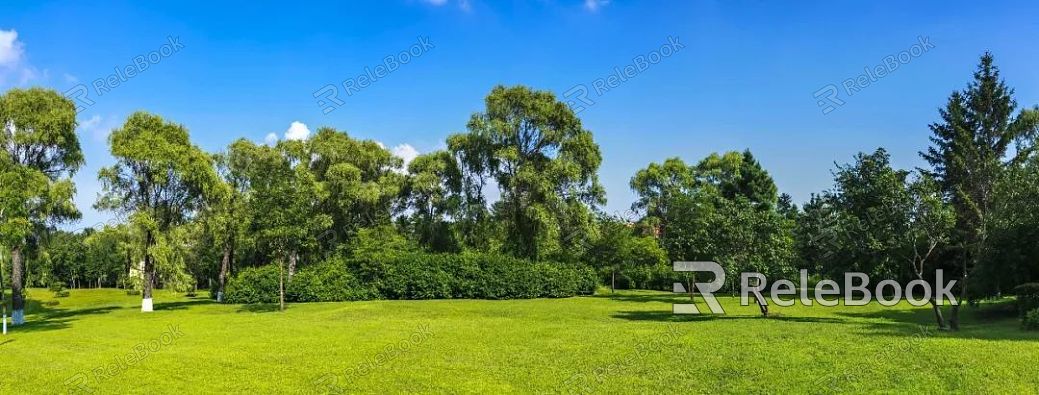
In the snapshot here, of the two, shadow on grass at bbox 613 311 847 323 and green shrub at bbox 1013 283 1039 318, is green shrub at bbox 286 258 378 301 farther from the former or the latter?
green shrub at bbox 1013 283 1039 318

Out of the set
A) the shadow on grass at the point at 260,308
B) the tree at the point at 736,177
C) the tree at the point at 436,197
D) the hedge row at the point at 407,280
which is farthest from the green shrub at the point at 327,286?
the tree at the point at 736,177

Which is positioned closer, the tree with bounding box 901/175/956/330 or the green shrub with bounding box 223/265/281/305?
the tree with bounding box 901/175/956/330

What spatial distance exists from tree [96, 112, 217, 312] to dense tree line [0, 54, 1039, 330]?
0.30 ft

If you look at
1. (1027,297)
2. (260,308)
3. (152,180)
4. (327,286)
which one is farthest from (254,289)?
(1027,297)

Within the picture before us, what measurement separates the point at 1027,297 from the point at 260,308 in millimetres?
34589

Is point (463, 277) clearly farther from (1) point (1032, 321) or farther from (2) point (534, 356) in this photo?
(1) point (1032, 321)

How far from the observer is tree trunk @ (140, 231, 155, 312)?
34.4 meters

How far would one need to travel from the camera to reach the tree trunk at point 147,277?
34.4m

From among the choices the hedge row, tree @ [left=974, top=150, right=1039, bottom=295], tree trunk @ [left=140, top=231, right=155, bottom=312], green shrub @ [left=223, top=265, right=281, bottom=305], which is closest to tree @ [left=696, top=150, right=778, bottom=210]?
the hedge row

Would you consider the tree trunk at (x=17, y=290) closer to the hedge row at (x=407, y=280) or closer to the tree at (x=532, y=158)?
the hedge row at (x=407, y=280)

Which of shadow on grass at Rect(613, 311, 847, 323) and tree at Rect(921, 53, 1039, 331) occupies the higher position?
tree at Rect(921, 53, 1039, 331)

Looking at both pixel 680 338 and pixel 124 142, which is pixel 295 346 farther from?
pixel 124 142

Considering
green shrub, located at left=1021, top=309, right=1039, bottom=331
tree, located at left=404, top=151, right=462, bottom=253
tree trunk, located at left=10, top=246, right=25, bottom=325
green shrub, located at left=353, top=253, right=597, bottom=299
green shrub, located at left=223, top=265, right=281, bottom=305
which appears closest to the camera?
green shrub, located at left=1021, top=309, right=1039, bottom=331

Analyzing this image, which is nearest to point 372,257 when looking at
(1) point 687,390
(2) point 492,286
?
(2) point 492,286
